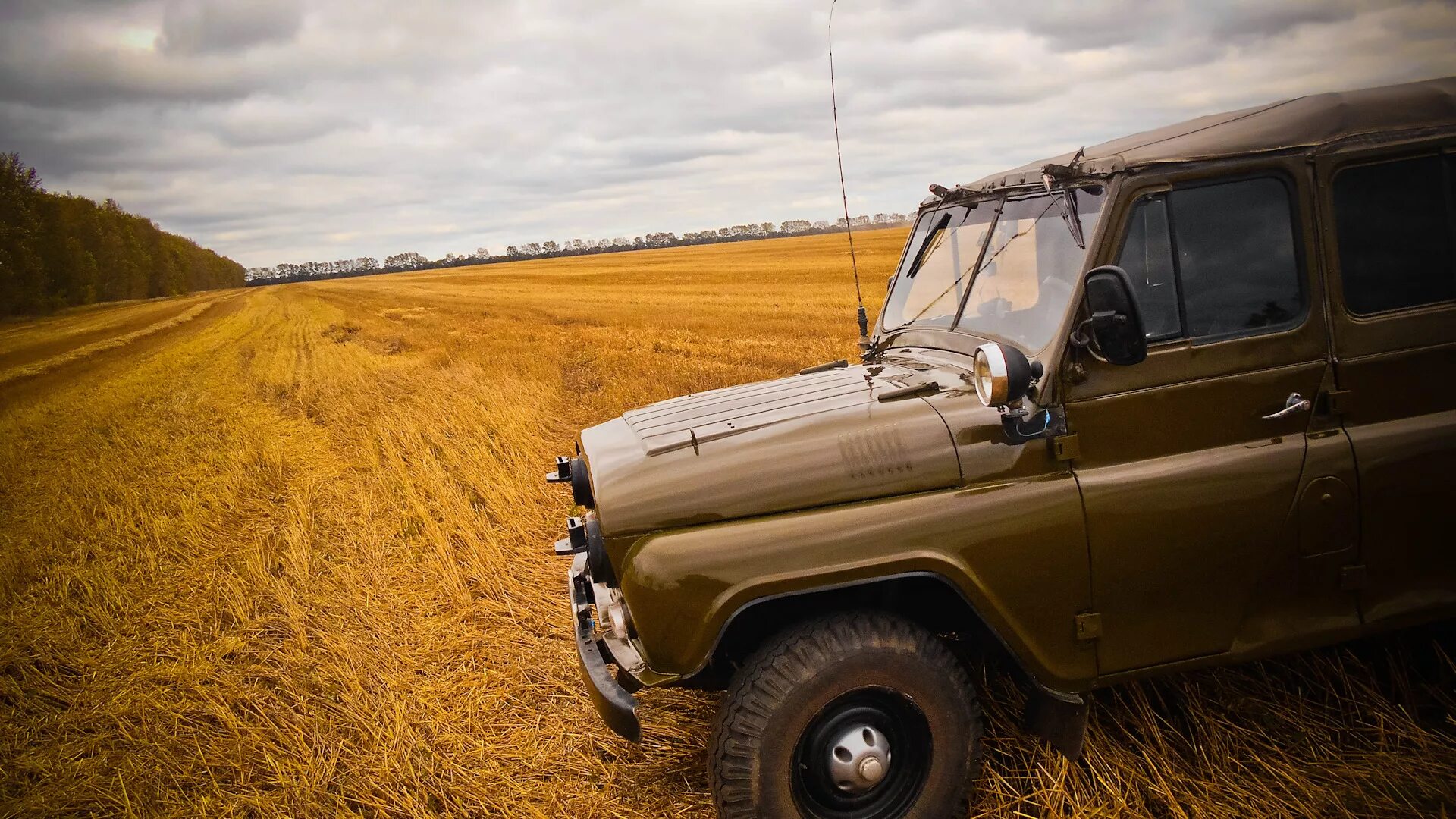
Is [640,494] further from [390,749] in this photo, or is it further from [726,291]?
[726,291]

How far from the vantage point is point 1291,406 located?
8.49 feet

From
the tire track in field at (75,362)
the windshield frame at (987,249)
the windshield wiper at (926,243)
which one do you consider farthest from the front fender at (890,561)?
the tire track in field at (75,362)

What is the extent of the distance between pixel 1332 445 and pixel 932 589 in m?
1.38

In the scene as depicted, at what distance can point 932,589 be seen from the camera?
2740mm

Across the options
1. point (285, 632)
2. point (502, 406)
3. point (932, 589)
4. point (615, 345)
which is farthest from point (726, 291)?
point (932, 589)

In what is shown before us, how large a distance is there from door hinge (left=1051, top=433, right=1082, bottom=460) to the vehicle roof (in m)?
0.89

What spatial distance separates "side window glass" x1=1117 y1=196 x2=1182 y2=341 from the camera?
2604 mm

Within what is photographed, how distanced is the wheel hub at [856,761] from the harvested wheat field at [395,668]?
628mm

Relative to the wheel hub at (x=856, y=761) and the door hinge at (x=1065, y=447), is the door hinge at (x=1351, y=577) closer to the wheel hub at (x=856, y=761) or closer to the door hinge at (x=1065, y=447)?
the door hinge at (x=1065, y=447)

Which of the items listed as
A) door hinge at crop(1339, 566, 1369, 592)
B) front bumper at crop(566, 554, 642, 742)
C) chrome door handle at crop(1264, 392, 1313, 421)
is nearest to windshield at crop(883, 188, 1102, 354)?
chrome door handle at crop(1264, 392, 1313, 421)

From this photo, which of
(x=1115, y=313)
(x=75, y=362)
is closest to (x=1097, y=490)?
(x=1115, y=313)

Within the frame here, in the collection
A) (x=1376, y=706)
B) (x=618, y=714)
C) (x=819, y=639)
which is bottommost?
(x=1376, y=706)

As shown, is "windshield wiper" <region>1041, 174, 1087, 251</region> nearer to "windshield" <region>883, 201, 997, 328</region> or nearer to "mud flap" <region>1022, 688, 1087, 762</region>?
"windshield" <region>883, 201, 997, 328</region>

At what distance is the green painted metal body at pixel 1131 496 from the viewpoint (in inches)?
94.4
